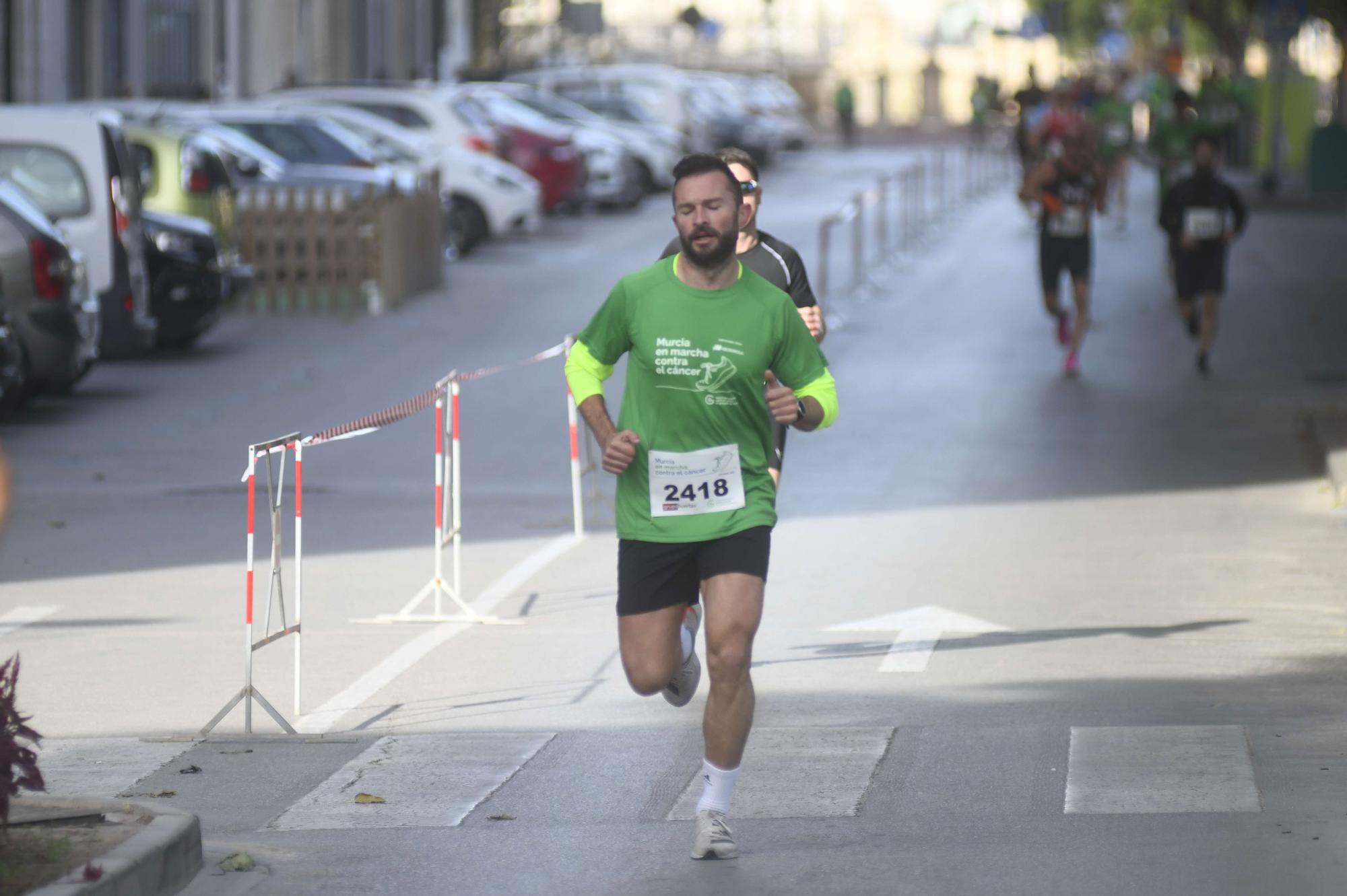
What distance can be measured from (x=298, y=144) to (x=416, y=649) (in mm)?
17727

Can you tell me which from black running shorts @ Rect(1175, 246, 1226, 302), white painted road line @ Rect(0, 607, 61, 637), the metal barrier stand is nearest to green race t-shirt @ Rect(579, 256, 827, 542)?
the metal barrier stand

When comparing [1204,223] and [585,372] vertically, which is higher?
[585,372]

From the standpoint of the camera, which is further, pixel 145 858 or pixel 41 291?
pixel 41 291

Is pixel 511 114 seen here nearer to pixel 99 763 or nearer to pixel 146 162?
pixel 146 162

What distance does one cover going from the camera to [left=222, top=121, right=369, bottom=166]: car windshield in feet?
88.1

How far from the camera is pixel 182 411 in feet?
59.0

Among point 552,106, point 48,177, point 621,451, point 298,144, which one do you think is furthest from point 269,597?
point 552,106

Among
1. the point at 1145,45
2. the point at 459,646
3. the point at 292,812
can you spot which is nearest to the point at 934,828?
the point at 292,812

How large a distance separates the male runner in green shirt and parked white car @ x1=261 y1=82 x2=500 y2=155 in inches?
Result: 950

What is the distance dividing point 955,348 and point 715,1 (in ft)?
256

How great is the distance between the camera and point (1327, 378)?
781 inches

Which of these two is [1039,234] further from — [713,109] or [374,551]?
[713,109]

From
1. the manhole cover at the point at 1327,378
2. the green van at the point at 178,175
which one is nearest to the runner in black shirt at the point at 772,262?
the manhole cover at the point at 1327,378

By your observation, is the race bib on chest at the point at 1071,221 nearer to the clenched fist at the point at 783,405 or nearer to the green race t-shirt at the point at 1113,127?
the green race t-shirt at the point at 1113,127
